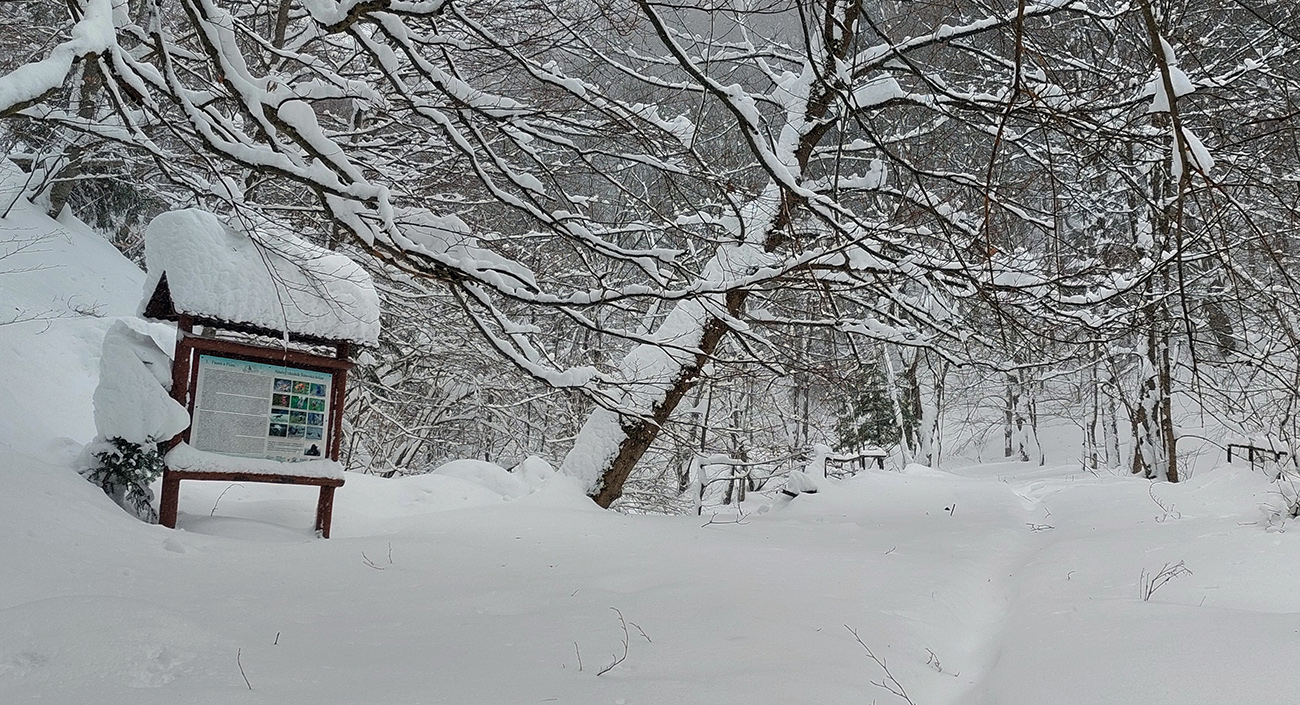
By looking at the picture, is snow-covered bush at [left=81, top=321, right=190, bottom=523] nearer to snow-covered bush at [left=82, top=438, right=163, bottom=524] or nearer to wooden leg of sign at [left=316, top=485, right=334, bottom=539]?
snow-covered bush at [left=82, top=438, right=163, bottom=524]

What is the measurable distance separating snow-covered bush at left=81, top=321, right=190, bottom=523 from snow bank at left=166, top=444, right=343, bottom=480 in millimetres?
148

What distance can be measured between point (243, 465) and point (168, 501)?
515mm

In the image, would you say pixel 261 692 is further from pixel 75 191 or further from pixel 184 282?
pixel 75 191

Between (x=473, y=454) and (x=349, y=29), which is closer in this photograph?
(x=349, y=29)

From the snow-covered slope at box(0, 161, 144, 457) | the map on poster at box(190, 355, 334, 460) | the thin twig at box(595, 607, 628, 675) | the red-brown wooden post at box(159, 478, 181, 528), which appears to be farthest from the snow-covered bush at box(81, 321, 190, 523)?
the thin twig at box(595, 607, 628, 675)

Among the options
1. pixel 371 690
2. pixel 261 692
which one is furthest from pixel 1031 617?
pixel 261 692

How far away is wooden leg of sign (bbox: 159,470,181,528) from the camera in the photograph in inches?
203

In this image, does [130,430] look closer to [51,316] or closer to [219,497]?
[219,497]

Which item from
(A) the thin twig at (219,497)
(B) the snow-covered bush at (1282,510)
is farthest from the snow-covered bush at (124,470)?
(B) the snow-covered bush at (1282,510)

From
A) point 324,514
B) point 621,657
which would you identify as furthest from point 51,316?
point 621,657

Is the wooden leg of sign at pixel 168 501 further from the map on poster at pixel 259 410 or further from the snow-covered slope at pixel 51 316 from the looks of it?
the snow-covered slope at pixel 51 316

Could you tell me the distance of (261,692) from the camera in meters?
2.45

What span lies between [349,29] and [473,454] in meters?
15.0

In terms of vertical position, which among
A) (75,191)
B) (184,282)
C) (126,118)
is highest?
(75,191)
